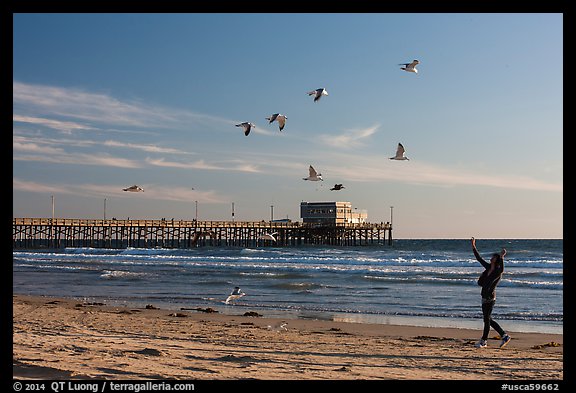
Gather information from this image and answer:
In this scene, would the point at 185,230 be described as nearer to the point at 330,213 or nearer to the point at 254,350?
the point at 330,213

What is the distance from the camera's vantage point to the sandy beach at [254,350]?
7.63 meters

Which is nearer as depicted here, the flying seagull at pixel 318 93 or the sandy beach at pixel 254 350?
the sandy beach at pixel 254 350

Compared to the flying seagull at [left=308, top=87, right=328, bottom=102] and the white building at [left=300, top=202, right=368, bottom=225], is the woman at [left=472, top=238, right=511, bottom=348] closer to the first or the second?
the flying seagull at [left=308, top=87, right=328, bottom=102]

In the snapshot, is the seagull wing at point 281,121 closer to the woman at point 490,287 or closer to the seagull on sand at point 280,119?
the seagull on sand at point 280,119

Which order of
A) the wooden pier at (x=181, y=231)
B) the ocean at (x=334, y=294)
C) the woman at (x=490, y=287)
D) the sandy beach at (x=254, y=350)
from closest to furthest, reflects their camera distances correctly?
the sandy beach at (x=254, y=350) → the woman at (x=490, y=287) → the ocean at (x=334, y=294) → the wooden pier at (x=181, y=231)

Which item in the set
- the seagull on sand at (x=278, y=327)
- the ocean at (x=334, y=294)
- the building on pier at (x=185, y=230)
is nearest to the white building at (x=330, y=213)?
the building on pier at (x=185, y=230)

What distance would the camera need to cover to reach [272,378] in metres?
7.29

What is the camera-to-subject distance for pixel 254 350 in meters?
9.72

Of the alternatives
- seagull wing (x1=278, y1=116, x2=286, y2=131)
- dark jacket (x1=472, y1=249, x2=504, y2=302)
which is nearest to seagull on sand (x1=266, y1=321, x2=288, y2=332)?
dark jacket (x1=472, y1=249, x2=504, y2=302)

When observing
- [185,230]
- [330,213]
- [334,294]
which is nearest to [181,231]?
[185,230]

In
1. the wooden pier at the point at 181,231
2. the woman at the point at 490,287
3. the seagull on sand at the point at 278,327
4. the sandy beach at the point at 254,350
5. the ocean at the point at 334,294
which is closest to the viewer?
the sandy beach at the point at 254,350

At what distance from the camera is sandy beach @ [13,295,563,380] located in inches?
300
